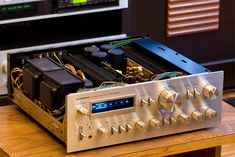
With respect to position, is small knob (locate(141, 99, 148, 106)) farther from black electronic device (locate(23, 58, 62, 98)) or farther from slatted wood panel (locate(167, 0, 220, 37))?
slatted wood panel (locate(167, 0, 220, 37))

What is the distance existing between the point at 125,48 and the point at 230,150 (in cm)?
117

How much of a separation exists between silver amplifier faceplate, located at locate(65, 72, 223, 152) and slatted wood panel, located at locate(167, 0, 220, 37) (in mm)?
1473

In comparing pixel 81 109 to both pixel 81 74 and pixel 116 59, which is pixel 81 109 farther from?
pixel 116 59

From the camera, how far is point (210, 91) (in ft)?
6.65

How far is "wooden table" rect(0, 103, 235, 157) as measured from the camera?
1.94m

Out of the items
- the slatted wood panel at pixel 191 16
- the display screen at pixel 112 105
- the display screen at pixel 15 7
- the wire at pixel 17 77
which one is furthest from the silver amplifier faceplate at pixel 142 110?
the slatted wood panel at pixel 191 16

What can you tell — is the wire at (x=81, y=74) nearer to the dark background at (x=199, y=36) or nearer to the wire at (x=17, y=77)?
the wire at (x=17, y=77)

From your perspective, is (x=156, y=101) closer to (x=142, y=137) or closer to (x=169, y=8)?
(x=142, y=137)

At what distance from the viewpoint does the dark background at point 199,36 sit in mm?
3441

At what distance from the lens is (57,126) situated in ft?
6.48

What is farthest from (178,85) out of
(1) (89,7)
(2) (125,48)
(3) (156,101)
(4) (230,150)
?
(4) (230,150)

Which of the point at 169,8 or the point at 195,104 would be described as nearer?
the point at 195,104

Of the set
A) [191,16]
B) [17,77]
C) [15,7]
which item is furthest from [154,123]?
[191,16]

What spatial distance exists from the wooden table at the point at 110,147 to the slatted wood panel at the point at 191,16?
139 centimetres
